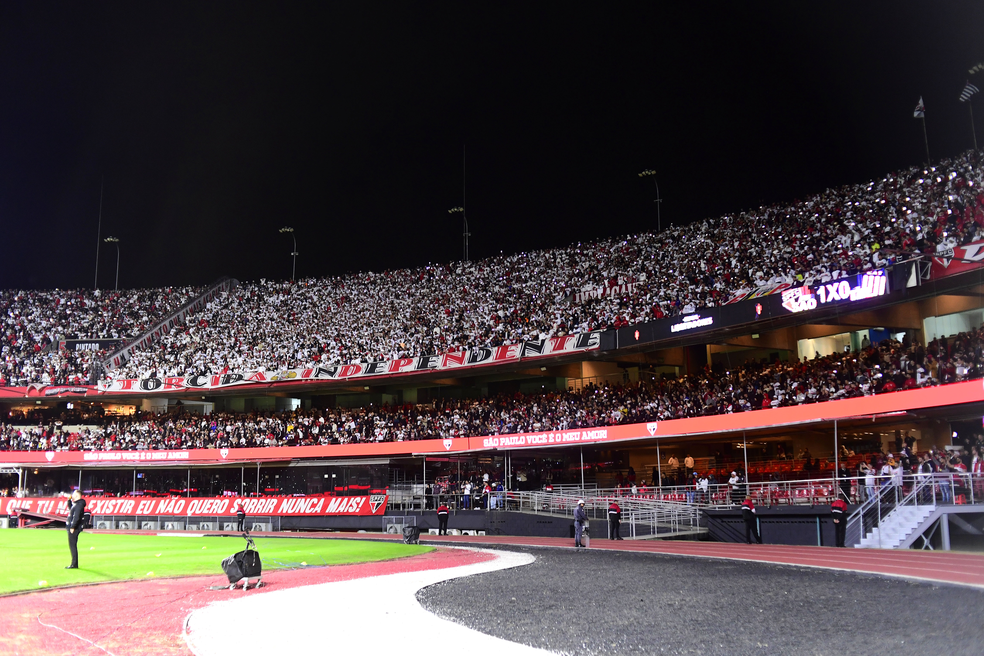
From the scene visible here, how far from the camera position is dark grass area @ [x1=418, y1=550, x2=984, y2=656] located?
26.2 ft

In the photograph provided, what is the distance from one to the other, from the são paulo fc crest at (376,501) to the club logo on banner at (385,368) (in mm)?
7092

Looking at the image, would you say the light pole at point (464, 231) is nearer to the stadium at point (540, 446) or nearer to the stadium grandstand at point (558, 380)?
the stadium at point (540, 446)

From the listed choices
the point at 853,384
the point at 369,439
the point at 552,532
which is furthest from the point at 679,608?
the point at 369,439

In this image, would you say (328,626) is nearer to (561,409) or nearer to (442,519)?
(442,519)

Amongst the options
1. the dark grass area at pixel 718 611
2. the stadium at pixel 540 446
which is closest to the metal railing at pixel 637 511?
the stadium at pixel 540 446

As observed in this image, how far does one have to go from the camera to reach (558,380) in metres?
42.1

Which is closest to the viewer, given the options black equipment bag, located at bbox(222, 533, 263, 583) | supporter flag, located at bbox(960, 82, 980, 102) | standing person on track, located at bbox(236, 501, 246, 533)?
black equipment bag, located at bbox(222, 533, 263, 583)

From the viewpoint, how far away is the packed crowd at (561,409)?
946 inches

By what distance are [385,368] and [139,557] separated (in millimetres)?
22176

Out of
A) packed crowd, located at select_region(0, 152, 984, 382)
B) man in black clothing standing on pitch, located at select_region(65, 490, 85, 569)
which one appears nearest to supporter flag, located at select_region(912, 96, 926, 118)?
packed crowd, located at select_region(0, 152, 984, 382)

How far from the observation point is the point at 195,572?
1578 centimetres

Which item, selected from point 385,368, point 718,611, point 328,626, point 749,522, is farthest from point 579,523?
point 385,368

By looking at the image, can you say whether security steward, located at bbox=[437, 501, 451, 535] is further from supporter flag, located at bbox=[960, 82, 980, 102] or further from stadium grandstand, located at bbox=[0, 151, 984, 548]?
supporter flag, located at bbox=[960, 82, 980, 102]

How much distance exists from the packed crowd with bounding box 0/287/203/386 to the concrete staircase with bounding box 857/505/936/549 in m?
43.8
